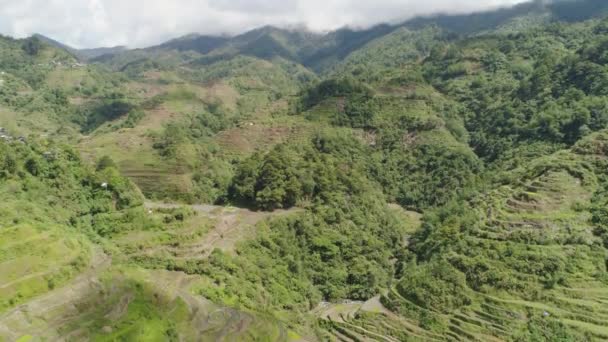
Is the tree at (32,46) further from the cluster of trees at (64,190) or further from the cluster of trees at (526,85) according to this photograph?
the cluster of trees at (64,190)

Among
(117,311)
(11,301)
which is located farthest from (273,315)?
(11,301)

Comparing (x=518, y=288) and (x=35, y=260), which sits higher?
(x=35, y=260)

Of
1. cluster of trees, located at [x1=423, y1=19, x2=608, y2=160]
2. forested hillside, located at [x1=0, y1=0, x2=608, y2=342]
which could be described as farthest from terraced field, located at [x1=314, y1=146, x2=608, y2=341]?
cluster of trees, located at [x1=423, y1=19, x2=608, y2=160]

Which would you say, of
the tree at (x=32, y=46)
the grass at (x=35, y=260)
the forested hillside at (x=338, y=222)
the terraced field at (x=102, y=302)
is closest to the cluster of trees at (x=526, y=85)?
the forested hillside at (x=338, y=222)

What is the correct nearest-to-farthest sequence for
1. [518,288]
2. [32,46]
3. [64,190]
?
1. [518,288]
2. [64,190]
3. [32,46]

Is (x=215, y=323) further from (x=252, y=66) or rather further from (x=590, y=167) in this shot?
(x=252, y=66)

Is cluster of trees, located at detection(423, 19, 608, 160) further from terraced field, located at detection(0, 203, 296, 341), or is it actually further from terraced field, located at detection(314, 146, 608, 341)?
terraced field, located at detection(0, 203, 296, 341)

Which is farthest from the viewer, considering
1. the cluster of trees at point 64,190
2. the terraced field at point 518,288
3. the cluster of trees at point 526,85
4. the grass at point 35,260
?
the cluster of trees at point 526,85

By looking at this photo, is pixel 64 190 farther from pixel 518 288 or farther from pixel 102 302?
pixel 518 288

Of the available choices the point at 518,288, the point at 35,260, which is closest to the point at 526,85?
the point at 518,288
